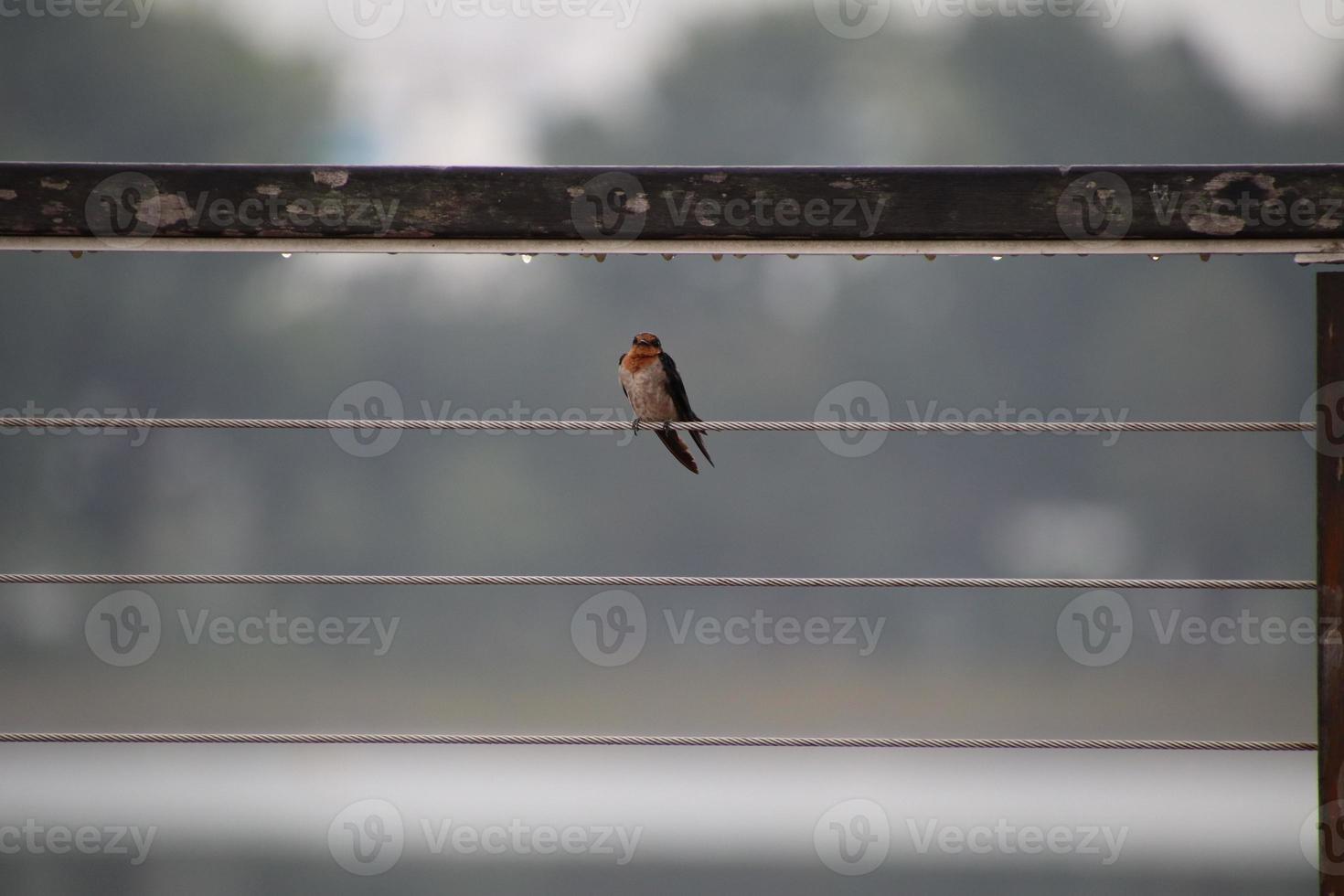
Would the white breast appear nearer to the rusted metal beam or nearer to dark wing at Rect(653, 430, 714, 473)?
dark wing at Rect(653, 430, 714, 473)

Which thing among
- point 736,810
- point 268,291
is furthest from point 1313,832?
point 268,291

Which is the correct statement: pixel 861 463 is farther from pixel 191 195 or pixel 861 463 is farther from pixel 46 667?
pixel 191 195

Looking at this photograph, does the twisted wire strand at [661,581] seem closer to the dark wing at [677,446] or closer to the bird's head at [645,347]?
the dark wing at [677,446]

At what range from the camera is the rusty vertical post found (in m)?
1.33

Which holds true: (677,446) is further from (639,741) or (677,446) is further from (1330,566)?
(1330,566)

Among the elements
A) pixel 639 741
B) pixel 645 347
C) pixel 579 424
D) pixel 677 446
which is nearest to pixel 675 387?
pixel 645 347

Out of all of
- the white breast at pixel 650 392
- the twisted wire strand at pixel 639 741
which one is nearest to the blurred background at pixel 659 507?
the white breast at pixel 650 392

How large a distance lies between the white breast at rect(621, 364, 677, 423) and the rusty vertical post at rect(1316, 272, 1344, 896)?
2.50 meters

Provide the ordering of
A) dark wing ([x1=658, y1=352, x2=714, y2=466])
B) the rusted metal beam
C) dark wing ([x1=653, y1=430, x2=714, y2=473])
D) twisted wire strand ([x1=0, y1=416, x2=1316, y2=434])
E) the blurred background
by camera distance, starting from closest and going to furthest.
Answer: the rusted metal beam, twisted wire strand ([x1=0, y1=416, x2=1316, y2=434]), dark wing ([x1=653, y1=430, x2=714, y2=473]), dark wing ([x1=658, y1=352, x2=714, y2=466]), the blurred background

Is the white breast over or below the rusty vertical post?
over

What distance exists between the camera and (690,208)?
4.28 feet

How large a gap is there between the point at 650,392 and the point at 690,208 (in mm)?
2447

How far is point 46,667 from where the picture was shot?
11195mm

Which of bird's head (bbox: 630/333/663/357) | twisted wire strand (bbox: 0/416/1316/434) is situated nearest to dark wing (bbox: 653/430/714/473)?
bird's head (bbox: 630/333/663/357)
